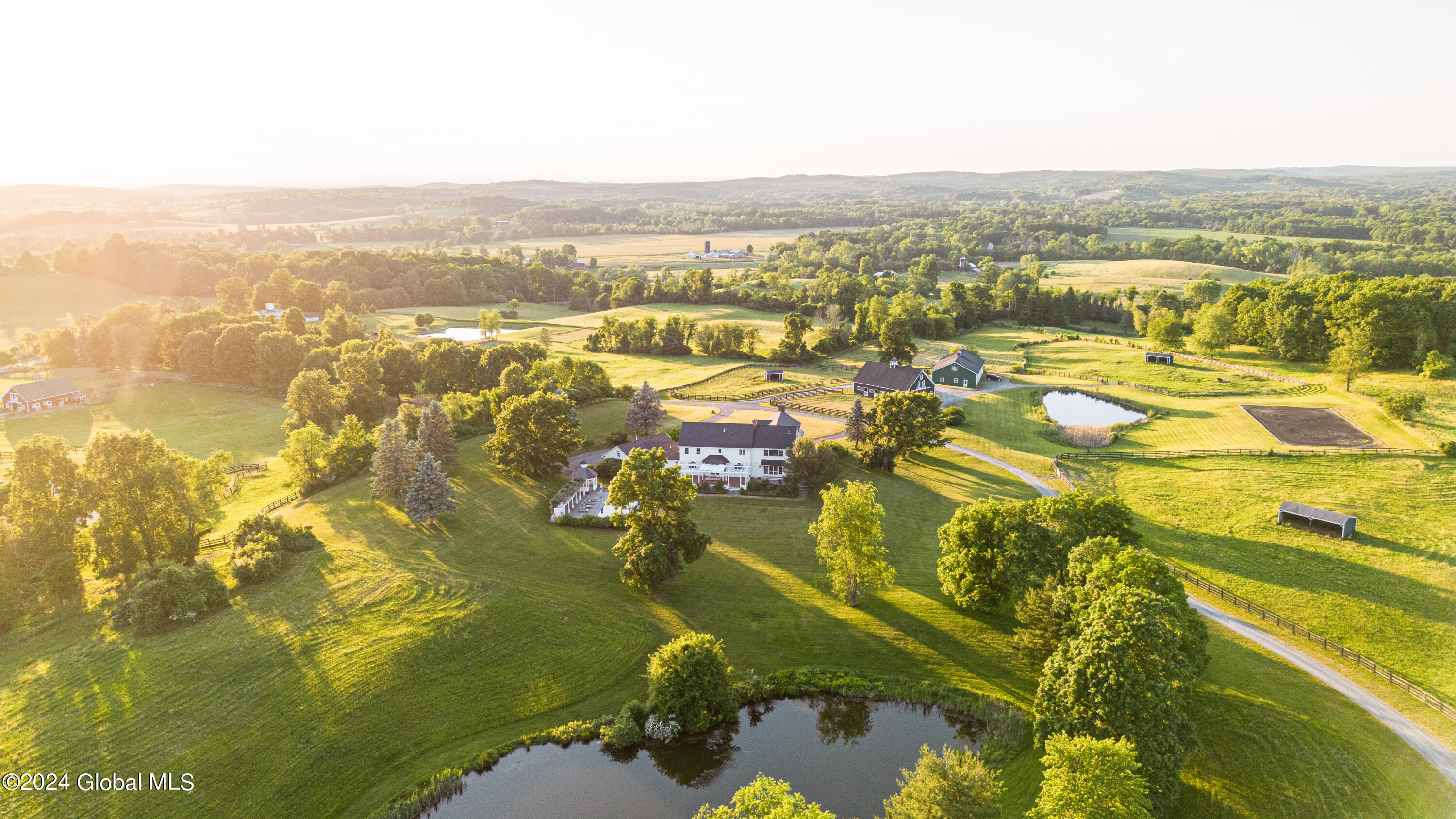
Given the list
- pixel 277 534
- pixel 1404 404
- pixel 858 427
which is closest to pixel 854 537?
pixel 858 427

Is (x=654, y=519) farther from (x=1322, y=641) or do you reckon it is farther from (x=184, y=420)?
(x=184, y=420)

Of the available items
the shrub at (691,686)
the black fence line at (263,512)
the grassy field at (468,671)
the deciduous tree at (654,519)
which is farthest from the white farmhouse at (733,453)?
the black fence line at (263,512)

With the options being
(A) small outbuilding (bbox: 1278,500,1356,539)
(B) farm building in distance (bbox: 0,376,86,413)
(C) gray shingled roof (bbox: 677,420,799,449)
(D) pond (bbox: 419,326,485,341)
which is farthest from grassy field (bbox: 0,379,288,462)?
(A) small outbuilding (bbox: 1278,500,1356,539)

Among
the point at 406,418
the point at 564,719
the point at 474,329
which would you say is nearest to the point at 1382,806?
the point at 564,719

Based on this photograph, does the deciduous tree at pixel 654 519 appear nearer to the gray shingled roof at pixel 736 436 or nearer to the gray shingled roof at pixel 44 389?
the gray shingled roof at pixel 736 436

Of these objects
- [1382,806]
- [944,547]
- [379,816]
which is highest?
[944,547]

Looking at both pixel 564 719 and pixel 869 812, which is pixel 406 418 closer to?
pixel 564 719
